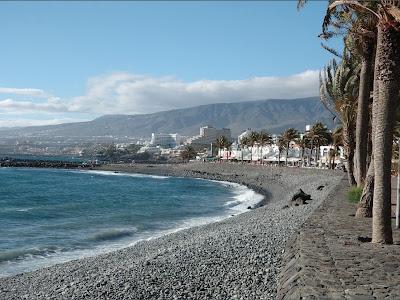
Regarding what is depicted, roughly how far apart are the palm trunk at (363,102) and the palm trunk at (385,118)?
5110mm

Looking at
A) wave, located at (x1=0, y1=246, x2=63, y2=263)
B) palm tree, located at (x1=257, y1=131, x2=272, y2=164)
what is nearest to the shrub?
wave, located at (x1=0, y1=246, x2=63, y2=263)

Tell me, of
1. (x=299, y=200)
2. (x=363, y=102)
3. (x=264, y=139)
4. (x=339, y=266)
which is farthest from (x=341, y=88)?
(x=264, y=139)

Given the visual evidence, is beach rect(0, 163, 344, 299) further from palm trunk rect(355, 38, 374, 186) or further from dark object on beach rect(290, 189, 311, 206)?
dark object on beach rect(290, 189, 311, 206)

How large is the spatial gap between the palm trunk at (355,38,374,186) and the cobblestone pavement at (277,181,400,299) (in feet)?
19.7

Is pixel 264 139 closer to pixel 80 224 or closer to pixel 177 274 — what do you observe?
pixel 80 224

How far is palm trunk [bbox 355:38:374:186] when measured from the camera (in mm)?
15555

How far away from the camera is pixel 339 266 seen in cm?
788

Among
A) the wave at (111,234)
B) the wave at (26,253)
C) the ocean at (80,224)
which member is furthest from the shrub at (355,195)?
the wave at (26,253)

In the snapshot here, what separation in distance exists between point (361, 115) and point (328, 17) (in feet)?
21.0

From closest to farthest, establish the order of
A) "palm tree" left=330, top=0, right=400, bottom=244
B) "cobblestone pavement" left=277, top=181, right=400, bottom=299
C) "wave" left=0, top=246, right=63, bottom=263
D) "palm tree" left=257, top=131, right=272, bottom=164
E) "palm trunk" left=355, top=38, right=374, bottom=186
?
"cobblestone pavement" left=277, top=181, right=400, bottom=299, "palm tree" left=330, top=0, right=400, bottom=244, "palm trunk" left=355, top=38, right=374, bottom=186, "wave" left=0, top=246, right=63, bottom=263, "palm tree" left=257, top=131, right=272, bottom=164

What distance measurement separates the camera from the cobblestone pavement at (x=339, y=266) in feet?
21.3

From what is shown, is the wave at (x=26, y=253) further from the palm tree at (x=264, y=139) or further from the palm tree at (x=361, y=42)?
the palm tree at (x=264, y=139)

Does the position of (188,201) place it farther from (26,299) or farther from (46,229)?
(26,299)

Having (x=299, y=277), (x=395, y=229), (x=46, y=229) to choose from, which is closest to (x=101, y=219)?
(x=46, y=229)
